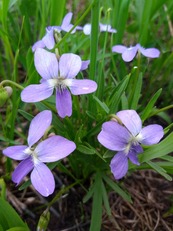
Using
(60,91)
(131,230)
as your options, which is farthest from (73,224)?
(60,91)

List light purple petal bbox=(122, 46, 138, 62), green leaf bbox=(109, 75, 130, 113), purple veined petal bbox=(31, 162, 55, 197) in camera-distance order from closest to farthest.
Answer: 1. purple veined petal bbox=(31, 162, 55, 197)
2. green leaf bbox=(109, 75, 130, 113)
3. light purple petal bbox=(122, 46, 138, 62)

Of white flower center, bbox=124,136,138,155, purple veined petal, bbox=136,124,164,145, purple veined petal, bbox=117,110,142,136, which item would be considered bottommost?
white flower center, bbox=124,136,138,155

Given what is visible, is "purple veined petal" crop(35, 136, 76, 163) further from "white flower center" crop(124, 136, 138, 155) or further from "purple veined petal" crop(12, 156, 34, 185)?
"white flower center" crop(124, 136, 138, 155)

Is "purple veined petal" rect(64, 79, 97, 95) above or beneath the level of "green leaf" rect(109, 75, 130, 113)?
above

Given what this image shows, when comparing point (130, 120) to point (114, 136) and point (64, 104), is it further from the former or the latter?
point (64, 104)

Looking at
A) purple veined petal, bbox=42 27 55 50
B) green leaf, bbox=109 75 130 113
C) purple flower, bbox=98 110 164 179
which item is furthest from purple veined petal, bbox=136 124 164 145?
purple veined petal, bbox=42 27 55 50

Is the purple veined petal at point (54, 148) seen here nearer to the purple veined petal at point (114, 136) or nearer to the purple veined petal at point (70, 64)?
the purple veined petal at point (114, 136)

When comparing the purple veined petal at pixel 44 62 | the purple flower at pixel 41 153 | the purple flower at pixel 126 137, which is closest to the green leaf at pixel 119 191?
the purple flower at pixel 126 137

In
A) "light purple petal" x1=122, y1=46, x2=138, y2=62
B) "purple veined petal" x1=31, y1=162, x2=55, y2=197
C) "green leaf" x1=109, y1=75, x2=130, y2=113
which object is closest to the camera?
"purple veined petal" x1=31, y1=162, x2=55, y2=197
